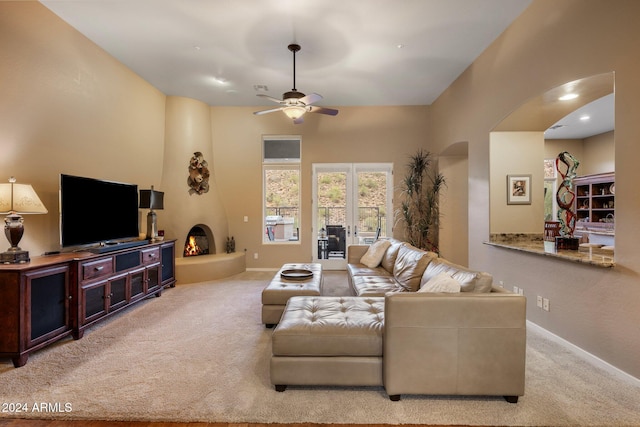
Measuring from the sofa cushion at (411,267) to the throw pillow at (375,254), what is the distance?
668mm

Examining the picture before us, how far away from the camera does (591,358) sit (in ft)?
8.54

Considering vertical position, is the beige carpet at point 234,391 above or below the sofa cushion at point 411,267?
below

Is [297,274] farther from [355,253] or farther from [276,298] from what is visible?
[355,253]

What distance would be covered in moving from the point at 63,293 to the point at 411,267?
3.56m

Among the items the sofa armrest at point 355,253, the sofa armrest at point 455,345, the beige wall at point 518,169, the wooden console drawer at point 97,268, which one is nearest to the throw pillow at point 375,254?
the sofa armrest at point 355,253

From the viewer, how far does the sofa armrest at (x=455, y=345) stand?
1.97 meters

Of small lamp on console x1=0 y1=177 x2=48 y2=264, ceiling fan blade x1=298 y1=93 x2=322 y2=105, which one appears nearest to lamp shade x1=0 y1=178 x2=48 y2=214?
small lamp on console x1=0 y1=177 x2=48 y2=264

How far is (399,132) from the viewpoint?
258 inches

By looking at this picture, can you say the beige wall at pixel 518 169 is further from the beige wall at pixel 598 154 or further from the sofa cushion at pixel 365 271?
the beige wall at pixel 598 154

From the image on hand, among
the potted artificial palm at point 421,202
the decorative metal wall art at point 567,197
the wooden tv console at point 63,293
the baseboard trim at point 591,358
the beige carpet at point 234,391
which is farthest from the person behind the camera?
the potted artificial palm at point 421,202

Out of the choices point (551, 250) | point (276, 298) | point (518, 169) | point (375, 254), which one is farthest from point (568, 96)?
point (276, 298)

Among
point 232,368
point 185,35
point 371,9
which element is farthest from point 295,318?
point 185,35

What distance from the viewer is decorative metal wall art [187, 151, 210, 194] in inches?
232

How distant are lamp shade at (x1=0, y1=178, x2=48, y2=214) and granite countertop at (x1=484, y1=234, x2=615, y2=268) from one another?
4.93 m
